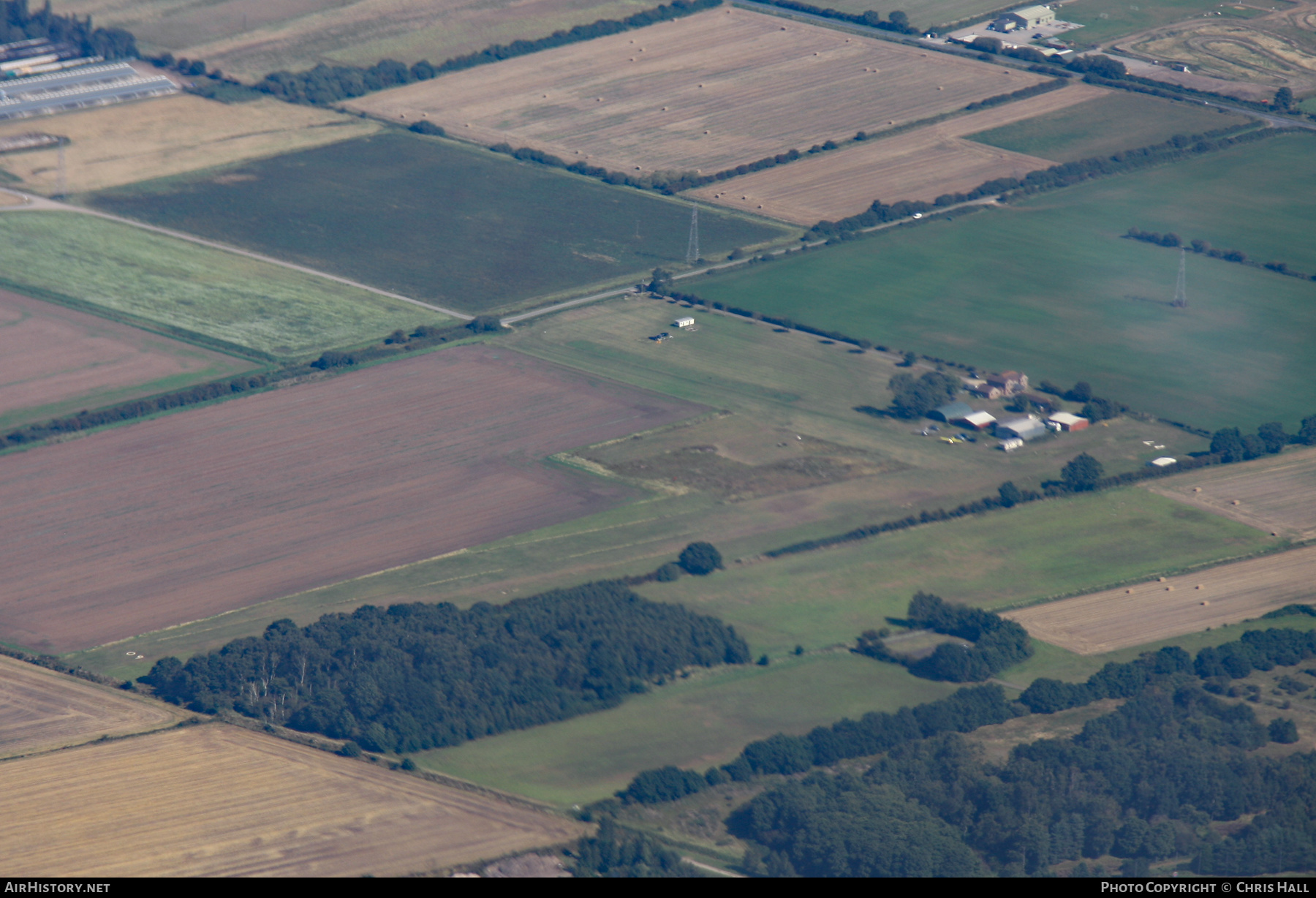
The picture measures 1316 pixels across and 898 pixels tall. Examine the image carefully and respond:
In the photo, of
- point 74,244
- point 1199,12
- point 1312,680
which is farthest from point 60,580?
point 1199,12

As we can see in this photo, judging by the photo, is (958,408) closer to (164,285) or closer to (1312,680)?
(1312,680)

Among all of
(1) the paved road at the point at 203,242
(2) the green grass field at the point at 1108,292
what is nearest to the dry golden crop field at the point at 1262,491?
(2) the green grass field at the point at 1108,292

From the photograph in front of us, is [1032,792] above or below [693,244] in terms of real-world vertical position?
below

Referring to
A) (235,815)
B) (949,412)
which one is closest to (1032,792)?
(235,815)

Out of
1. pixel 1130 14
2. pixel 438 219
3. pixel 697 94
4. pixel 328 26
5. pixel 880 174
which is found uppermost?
pixel 1130 14

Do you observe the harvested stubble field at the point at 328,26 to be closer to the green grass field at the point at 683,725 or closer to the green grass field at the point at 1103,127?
the green grass field at the point at 1103,127

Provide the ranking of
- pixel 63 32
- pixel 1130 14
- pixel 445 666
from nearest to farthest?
pixel 445 666
pixel 63 32
pixel 1130 14

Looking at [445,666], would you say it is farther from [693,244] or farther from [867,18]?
[867,18]
